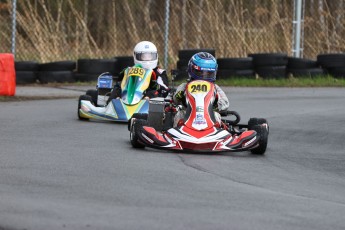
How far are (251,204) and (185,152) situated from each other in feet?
9.51

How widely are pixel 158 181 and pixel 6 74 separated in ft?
28.0

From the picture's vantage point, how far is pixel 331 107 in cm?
1498

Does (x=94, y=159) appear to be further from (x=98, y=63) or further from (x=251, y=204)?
(x=98, y=63)

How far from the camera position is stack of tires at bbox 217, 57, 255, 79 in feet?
62.8

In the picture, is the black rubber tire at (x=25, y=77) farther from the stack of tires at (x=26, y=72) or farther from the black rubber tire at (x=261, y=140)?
the black rubber tire at (x=261, y=140)

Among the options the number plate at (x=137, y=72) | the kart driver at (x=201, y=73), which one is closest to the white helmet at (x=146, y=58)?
the number plate at (x=137, y=72)

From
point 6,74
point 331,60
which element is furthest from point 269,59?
point 6,74

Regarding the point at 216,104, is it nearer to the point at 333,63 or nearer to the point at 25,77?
the point at 25,77

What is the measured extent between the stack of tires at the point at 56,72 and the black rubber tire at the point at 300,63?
4013mm

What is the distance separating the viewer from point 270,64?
19.5 m

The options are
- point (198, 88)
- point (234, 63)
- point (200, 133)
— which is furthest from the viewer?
point (234, 63)

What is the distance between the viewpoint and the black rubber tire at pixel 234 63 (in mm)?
19141

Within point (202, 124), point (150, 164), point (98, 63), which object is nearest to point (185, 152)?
point (202, 124)

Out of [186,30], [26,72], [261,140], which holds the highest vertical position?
[261,140]
